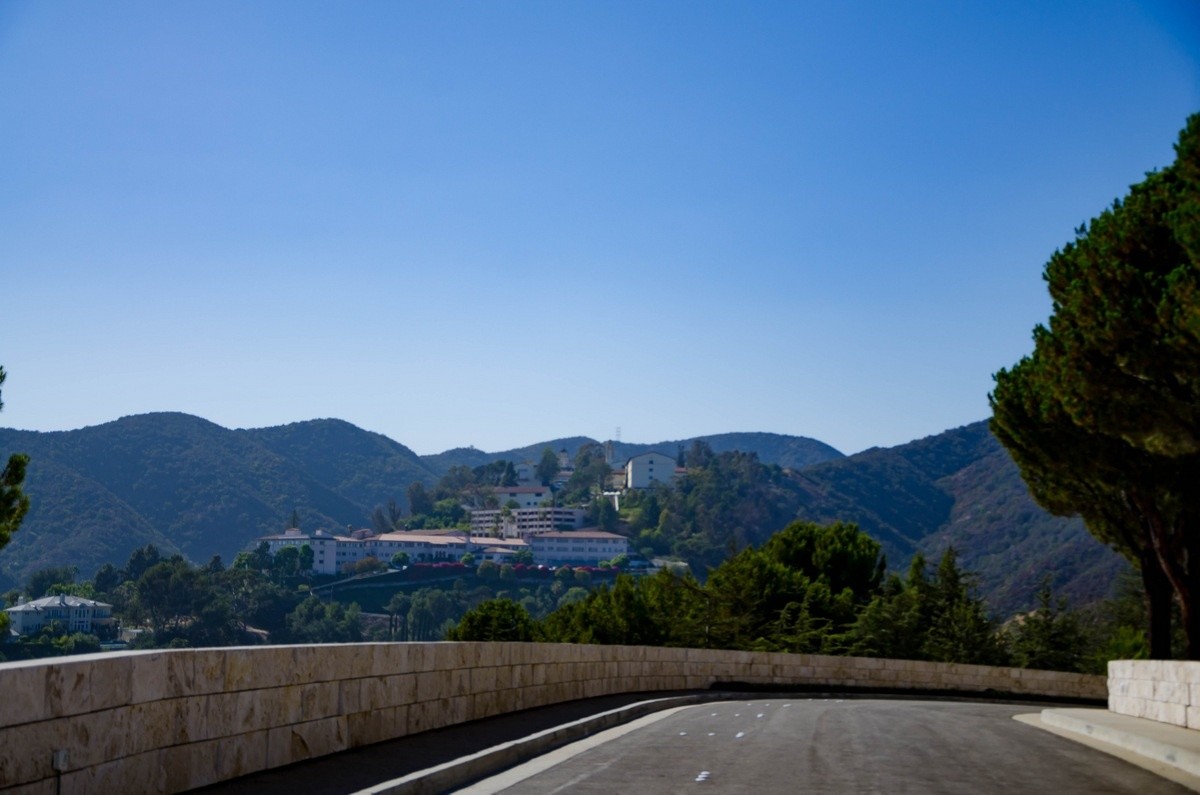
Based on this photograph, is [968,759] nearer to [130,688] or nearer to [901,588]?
[130,688]

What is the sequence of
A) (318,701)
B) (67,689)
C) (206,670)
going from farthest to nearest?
1. (318,701)
2. (206,670)
3. (67,689)

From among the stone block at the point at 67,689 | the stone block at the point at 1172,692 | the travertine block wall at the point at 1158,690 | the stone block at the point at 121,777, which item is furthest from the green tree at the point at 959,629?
the stone block at the point at 67,689

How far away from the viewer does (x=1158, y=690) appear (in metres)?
24.1

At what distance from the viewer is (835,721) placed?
2455 cm

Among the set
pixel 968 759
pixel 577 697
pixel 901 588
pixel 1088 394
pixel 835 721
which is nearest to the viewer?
pixel 968 759

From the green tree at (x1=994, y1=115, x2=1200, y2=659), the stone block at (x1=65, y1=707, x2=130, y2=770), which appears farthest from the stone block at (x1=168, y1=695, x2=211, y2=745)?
the green tree at (x1=994, y1=115, x2=1200, y2=659)

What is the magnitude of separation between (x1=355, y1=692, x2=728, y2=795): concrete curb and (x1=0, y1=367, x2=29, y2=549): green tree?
17551 mm

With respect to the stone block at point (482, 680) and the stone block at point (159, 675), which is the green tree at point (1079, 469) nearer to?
the stone block at point (482, 680)

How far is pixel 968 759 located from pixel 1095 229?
74.0 feet

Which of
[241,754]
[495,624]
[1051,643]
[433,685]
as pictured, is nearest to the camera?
[241,754]

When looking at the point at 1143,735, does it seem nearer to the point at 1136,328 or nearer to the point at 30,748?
the point at 1136,328

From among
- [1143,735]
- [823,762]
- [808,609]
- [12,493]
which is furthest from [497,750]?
[808,609]

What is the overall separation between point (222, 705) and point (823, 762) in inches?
301

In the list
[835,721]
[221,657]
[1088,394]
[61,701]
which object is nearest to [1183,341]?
[1088,394]
